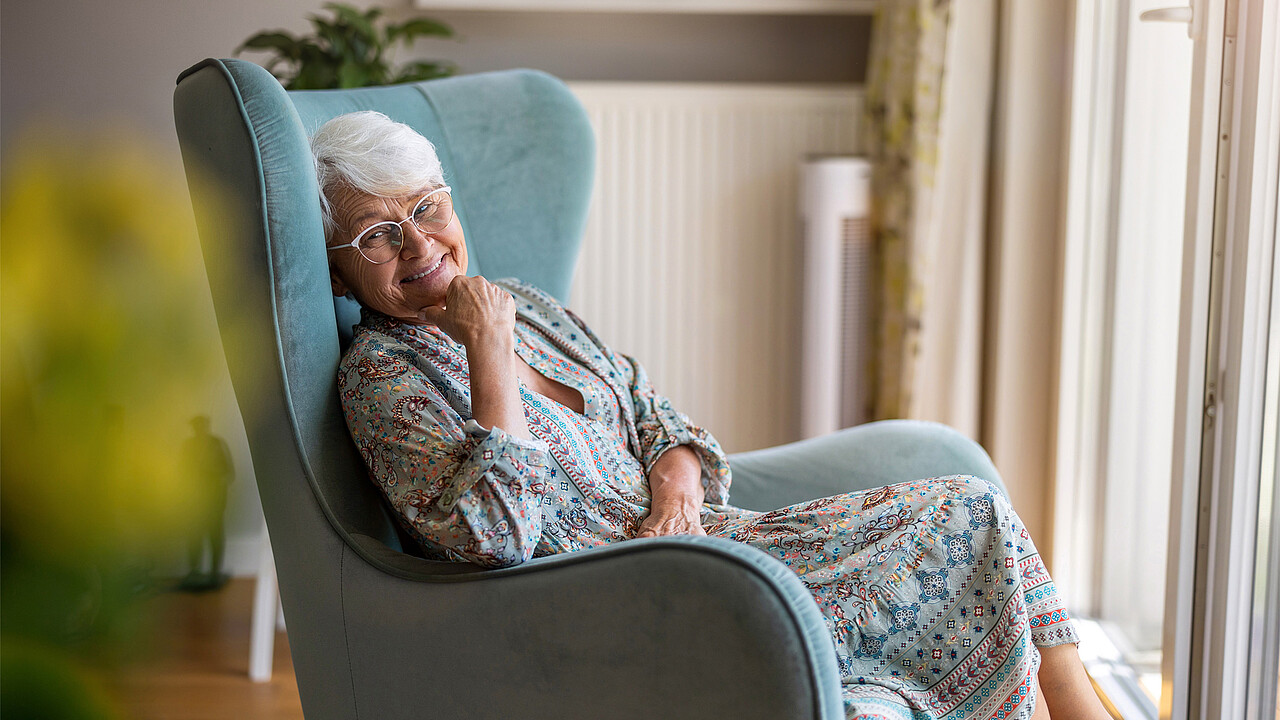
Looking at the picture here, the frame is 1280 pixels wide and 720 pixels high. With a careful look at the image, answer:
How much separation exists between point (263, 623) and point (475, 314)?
124cm

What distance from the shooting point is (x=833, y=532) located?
3.52ft

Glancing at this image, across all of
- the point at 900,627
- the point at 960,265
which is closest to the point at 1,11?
the point at 960,265

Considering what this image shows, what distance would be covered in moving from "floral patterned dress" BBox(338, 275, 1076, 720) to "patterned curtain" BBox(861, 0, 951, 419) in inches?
39.2

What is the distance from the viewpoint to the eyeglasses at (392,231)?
3.59 feet

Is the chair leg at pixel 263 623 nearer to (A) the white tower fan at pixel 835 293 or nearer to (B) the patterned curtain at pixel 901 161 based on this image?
(A) the white tower fan at pixel 835 293

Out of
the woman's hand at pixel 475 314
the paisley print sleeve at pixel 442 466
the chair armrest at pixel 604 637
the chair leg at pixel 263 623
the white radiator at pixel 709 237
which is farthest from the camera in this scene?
the white radiator at pixel 709 237

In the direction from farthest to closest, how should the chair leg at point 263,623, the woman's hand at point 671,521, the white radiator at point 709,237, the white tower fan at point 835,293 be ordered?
the white radiator at point 709,237 → the white tower fan at point 835,293 → the chair leg at point 263,623 → the woman's hand at point 671,521

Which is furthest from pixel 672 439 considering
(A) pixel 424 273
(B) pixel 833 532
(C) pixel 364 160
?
(C) pixel 364 160

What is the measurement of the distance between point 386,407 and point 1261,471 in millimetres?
1157

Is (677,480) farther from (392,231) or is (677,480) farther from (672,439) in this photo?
(392,231)

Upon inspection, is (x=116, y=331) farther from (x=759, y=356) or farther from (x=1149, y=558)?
(x=759, y=356)

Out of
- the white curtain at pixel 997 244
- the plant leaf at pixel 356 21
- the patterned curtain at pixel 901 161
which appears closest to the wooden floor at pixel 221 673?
the white curtain at pixel 997 244

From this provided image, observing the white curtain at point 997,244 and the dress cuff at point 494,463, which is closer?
the dress cuff at point 494,463

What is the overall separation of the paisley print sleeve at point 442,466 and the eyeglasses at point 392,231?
0.46ft
